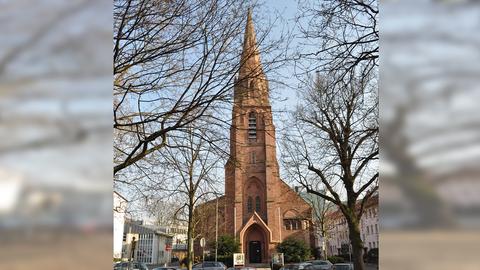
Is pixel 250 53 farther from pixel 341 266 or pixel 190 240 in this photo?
pixel 341 266

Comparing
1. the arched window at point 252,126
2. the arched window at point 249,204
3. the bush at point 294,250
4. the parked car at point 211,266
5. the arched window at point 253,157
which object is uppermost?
the arched window at point 252,126

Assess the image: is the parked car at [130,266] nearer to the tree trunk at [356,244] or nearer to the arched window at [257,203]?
the arched window at [257,203]

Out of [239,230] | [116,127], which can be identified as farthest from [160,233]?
[116,127]

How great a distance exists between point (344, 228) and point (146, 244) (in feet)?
6.36

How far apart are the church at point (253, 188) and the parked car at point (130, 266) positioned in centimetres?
62

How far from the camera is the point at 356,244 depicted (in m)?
3.58

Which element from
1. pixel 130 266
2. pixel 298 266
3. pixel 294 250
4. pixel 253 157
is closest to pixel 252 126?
pixel 253 157

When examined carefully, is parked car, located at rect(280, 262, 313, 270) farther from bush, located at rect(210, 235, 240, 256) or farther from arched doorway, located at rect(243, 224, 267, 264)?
bush, located at rect(210, 235, 240, 256)

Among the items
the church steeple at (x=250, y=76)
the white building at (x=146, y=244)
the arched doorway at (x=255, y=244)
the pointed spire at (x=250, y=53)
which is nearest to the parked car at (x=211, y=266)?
the arched doorway at (x=255, y=244)

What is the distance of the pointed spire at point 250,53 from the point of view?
369 cm
